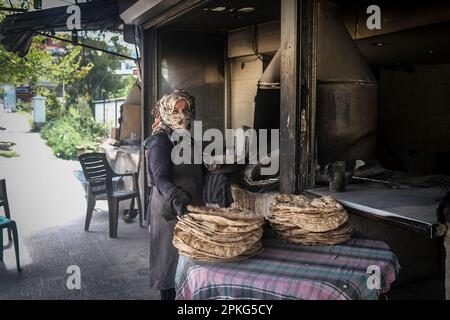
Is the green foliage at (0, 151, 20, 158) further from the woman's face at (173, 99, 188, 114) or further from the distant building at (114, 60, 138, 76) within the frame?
the woman's face at (173, 99, 188, 114)

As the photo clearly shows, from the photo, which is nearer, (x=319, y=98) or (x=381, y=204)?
(x=381, y=204)

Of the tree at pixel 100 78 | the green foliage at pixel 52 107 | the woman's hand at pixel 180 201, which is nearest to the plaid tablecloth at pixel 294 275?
the woman's hand at pixel 180 201

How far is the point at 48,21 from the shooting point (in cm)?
925

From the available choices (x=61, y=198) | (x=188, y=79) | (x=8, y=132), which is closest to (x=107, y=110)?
(x=8, y=132)

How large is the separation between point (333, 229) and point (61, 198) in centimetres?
914

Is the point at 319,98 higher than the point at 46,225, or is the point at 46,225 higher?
the point at 319,98

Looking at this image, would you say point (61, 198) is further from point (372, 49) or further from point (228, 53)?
point (372, 49)

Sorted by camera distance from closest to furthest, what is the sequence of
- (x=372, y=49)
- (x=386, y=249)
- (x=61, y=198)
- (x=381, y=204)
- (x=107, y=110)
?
(x=386, y=249) → (x=381, y=204) → (x=372, y=49) → (x=61, y=198) → (x=107, y=110)

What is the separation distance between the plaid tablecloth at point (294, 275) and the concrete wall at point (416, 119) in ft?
23.9

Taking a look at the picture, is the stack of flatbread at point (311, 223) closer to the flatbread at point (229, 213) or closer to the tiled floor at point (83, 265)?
the flatbread at point (229, 213)

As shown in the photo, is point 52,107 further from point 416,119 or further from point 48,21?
point 416,119

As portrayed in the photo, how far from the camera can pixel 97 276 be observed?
532 centimetres

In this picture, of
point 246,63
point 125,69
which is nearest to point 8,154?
point 125,69

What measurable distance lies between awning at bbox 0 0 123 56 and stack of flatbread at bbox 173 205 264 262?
306 inches
